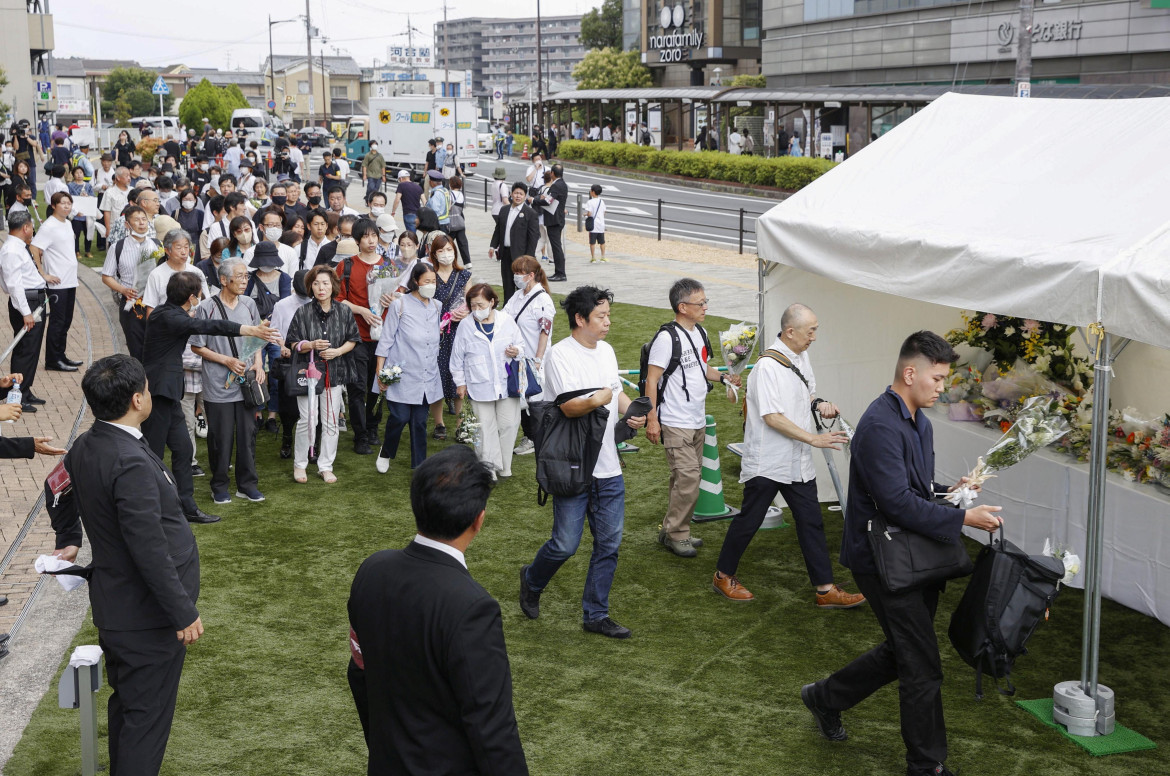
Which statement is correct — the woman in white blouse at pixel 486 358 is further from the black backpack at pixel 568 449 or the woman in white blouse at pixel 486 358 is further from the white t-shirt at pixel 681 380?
the black backpack at pixel 568 449

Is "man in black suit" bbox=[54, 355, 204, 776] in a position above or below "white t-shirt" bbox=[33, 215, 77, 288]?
below

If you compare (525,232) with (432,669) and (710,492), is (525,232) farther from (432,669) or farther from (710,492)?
(432,669)

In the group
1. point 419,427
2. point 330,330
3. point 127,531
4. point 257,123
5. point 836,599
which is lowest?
point 836,599

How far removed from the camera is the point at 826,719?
200 inches

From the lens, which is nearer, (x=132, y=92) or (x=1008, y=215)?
(x=1008, y=215)

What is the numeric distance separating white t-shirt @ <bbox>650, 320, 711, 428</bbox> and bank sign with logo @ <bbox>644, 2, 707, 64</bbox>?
2521 inches

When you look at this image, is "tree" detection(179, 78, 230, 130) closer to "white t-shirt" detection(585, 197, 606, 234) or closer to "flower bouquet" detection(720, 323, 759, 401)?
A: "white t-shirt" detection(585, 197, 606, 234)

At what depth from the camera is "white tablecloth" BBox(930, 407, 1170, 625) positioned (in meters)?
6.18

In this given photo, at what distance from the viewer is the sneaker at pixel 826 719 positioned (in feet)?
16.6

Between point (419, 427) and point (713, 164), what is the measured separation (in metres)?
31.5

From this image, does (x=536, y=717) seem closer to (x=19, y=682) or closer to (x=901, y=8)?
(x=19, y=682)

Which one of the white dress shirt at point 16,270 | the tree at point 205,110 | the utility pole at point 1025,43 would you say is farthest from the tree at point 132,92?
the white dress shirt at point 16,270

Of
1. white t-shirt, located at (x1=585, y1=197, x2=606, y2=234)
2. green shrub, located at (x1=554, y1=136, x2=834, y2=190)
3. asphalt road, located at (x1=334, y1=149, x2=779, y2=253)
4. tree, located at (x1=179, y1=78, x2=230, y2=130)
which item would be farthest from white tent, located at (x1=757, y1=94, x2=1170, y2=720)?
tree, located at (x1=179, y1=78, x2=230, y2=130)

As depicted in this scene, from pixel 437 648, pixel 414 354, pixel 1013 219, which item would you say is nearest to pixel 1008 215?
pixel 1013 219
